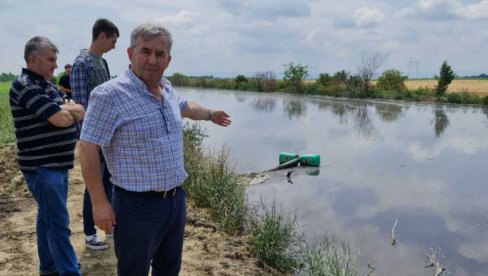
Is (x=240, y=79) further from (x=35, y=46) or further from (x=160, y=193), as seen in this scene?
(x=160, y=193)

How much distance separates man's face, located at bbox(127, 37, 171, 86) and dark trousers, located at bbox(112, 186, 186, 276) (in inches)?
21.1

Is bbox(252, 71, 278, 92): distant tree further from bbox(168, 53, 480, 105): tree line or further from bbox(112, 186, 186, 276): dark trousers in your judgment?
bbox(112, 186, 186, 276): dark trousers

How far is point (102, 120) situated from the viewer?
197 cm

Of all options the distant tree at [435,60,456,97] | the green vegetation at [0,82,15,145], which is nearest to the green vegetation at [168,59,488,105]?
the distant tree at [435,60,456,97]

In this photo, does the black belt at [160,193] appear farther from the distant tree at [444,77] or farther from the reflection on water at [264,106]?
the distant tree at [444,77]

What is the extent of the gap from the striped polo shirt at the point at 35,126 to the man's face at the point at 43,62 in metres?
0.03

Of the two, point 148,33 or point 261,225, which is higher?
point 148,33

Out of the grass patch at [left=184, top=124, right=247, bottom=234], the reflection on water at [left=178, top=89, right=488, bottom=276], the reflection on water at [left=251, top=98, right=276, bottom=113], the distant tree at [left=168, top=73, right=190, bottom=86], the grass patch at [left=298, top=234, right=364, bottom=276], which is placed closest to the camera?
the grass patch at [left=298, top=234, right=364, bottom=276]

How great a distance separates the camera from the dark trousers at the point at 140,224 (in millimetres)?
2066

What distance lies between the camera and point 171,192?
7.07 feet

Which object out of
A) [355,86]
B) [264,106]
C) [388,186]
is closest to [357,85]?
[355,86]

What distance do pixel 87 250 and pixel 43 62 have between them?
1.71 meters

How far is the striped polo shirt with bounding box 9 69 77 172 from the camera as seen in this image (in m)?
2.57

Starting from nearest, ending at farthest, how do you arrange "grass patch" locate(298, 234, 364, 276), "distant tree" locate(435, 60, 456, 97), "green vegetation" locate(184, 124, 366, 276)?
"grass patch" locate(298, 234, 364, 276) < "green vegetation" locate(184, 124, 366, 276) < "distant tree" locate(435, 60, 456, 97)
